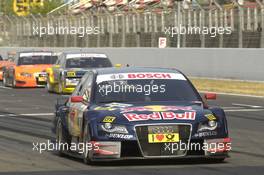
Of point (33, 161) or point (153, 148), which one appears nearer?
point (153, 148)

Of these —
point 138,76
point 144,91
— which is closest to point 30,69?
point 138,76

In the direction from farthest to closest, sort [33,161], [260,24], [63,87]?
[260,24], [63,87], [33,161]

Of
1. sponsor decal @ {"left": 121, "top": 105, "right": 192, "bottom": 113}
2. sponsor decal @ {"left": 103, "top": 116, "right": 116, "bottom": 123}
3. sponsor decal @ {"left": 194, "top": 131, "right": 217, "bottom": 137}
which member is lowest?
sponsor decal @ {"left": 194, "top": 131, "right": 217, "bottom": 137}

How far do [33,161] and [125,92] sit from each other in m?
1.48

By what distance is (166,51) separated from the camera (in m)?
39.7

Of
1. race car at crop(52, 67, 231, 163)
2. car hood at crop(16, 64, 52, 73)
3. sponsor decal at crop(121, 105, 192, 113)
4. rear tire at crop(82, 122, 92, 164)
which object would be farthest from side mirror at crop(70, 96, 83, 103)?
car hood at crop(16, 64, 52, 73)

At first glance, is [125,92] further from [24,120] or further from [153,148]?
[24,120]

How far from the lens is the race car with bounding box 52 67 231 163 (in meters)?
11.3

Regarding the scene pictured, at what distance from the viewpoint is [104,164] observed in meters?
11.7

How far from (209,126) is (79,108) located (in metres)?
1.86

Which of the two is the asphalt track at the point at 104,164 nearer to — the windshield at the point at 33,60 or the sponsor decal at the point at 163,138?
the sponsor decal at the point at 163,138

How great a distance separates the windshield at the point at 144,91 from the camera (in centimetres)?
1220

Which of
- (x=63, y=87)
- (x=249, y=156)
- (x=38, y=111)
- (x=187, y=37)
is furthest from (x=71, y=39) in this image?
(x=249, y=156)

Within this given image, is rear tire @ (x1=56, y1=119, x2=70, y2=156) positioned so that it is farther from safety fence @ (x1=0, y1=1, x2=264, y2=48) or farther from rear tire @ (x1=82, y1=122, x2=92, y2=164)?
safety fence @ (x1=0, y1=1, x2=264, y2=48)
